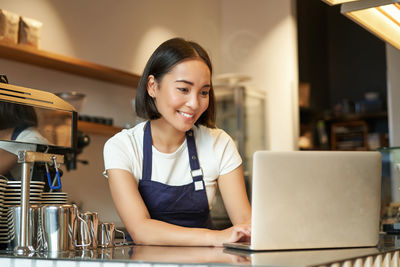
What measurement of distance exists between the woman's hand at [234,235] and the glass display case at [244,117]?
126 inches

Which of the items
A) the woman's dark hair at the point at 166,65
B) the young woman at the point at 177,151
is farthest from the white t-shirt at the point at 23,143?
the woman's dark hair at the point at 166,65

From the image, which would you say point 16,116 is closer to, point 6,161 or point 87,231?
point 6,161

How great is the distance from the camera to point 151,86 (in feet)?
6.57

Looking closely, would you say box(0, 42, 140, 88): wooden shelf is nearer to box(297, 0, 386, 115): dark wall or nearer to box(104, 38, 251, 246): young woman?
box(104, 38, 251, 246): young woman

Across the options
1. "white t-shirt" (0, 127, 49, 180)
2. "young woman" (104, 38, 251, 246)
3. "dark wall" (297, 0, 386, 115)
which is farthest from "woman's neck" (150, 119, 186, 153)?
"dark wall" (297, 0, 386, 115)

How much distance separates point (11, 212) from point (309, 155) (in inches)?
31.3

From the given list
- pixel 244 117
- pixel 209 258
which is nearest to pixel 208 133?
pixel 209 258

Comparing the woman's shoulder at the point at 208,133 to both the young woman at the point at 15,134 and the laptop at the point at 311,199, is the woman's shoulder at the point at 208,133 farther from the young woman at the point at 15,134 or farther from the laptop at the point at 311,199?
the laptop at the point at 311,199

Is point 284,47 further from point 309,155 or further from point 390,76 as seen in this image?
point 309,155

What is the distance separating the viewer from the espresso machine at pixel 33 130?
1431mm

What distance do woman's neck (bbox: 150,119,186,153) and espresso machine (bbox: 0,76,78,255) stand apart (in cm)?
36

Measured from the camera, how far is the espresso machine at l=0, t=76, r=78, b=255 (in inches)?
56.3

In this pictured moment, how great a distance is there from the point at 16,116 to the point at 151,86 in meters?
0.58

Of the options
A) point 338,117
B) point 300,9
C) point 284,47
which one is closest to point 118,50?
point 284,47
